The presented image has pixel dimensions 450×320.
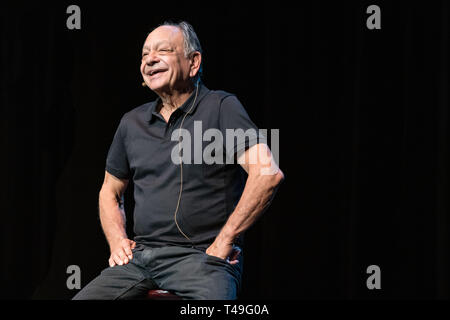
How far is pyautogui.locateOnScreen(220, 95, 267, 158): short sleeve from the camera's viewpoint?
1.72 meters

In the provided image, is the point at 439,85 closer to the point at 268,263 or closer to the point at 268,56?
the point at 268,56

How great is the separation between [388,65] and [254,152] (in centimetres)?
104

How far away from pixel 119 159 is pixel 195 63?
48 centimetres

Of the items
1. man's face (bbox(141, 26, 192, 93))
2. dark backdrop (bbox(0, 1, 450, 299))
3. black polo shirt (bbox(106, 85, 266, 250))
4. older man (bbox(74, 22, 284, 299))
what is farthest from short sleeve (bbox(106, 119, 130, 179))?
dark backdrop (bbox(0, 1, 450, 299))

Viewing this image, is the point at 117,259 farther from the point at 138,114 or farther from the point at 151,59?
the point at 151,59

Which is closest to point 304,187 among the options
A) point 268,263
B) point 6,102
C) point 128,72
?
point 268,263

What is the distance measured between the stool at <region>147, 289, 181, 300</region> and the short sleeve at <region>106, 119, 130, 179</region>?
0.51m

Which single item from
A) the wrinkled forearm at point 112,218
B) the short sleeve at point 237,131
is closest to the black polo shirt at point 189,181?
the short sleeve at point 237,131

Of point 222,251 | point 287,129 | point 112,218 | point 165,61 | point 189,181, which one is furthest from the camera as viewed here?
point 287,129

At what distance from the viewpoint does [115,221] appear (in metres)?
1.99

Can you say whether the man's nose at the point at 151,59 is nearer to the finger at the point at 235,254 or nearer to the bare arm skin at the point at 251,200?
the bare arm skin at the point at 251,200

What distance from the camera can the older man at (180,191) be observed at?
169 centimetres

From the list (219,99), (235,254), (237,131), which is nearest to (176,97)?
(219,99)

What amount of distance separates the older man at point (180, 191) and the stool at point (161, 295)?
2 centimetres
